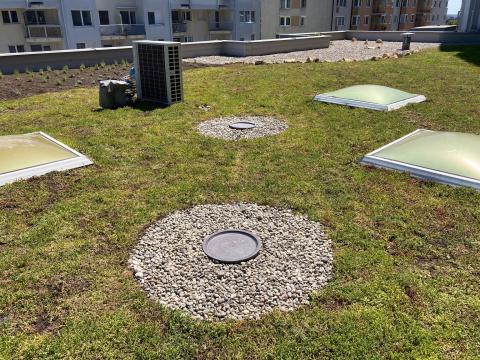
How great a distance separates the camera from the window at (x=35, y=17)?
3269 centimetres

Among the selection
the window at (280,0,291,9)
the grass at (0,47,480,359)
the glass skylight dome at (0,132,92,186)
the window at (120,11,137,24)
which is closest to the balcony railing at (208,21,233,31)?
the window at (280,0,291,9)

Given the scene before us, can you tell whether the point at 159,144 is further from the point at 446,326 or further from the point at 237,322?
the point at 446,326

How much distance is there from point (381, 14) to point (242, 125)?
60725 mm

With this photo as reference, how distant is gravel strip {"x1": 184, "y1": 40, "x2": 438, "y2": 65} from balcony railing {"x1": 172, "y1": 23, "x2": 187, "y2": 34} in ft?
64.0

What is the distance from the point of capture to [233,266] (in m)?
4.46

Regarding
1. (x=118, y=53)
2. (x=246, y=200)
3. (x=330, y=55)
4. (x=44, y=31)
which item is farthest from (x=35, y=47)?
(x=246, y=200)

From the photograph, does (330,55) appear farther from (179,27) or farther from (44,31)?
(44,31)

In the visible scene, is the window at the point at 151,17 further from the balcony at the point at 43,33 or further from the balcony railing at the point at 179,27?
the balcony at the point at 43,33

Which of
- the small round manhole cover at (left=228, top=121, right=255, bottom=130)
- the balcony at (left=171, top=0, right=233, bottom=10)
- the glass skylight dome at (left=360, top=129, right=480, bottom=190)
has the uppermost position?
the balcony at (left=171, top=0, right=233, bottom=10)

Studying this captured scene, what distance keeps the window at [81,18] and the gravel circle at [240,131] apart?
30.0 m

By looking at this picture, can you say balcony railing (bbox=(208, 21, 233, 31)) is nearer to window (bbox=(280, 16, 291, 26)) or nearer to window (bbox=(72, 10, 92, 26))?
window (bbox=(280, 16, 291, 26))

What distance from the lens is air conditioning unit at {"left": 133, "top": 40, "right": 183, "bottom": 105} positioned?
10984mm

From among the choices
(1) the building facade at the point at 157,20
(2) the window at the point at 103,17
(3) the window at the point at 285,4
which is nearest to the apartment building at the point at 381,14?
(1) the building facade at the point at 157,20

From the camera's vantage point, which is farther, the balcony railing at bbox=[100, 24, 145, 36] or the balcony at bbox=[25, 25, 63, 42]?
the balcony railing at bbox=[100, 24, 145, 36]
